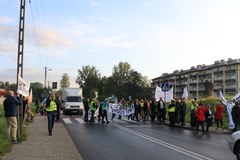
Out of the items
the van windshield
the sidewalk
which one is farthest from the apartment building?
the sidewalk

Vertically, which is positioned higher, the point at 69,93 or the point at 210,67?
the point at 210,67

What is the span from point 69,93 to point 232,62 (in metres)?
97.8

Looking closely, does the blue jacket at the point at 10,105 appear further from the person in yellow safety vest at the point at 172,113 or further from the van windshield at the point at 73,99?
the van windshield at the point at 73,99

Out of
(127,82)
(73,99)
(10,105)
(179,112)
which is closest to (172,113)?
(179,112)

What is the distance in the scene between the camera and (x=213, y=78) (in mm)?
138125

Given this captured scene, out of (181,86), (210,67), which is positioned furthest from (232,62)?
(181,86)

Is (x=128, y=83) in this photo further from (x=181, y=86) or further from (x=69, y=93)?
(x=69, y=93)

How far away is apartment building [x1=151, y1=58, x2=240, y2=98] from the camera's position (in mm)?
126562

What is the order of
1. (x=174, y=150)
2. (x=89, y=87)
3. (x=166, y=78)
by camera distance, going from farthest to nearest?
(x=166, y=78), (x=89, y=87), (x=174, y=150)

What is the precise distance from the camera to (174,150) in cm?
1262

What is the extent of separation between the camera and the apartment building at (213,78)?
4983 inches

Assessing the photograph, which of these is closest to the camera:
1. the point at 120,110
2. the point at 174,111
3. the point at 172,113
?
the point at 172,113

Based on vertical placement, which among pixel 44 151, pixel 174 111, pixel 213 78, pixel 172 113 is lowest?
pixel 44 151

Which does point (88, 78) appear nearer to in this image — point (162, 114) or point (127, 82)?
point (127, 82)
